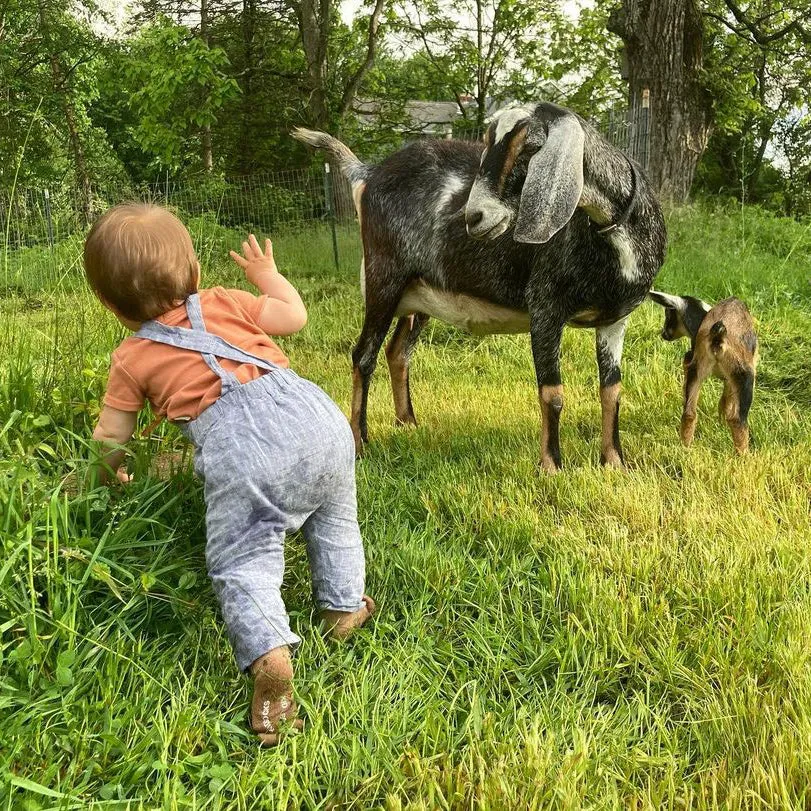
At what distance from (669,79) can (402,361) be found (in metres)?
7.37

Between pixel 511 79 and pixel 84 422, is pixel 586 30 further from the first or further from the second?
pixel 84 422

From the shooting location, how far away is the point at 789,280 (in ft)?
20.2

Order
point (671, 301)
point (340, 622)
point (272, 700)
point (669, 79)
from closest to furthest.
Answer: point (272, 700)
point (340, 622)
point (671, 301)
point (669, 79)

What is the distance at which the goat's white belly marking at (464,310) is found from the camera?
3549 millimetres

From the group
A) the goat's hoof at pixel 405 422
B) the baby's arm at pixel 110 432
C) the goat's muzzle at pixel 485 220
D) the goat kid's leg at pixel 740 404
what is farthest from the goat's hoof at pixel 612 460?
the baby's arm at pixel 110 432

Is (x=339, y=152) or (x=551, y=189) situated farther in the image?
(x=339, y=152)

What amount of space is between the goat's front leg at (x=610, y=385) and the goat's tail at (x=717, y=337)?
0.39 m

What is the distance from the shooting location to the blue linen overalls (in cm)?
193

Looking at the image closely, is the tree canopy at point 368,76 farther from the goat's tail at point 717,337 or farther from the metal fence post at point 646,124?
the goat's tail at point 717,337

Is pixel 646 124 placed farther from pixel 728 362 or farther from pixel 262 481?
Result: pixel 262 481

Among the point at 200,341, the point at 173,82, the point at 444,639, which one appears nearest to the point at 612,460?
the point at 444,639

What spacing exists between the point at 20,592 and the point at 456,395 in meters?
3.10

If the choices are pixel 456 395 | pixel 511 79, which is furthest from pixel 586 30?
pixel 456 395

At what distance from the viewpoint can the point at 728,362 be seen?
10.7 ft
